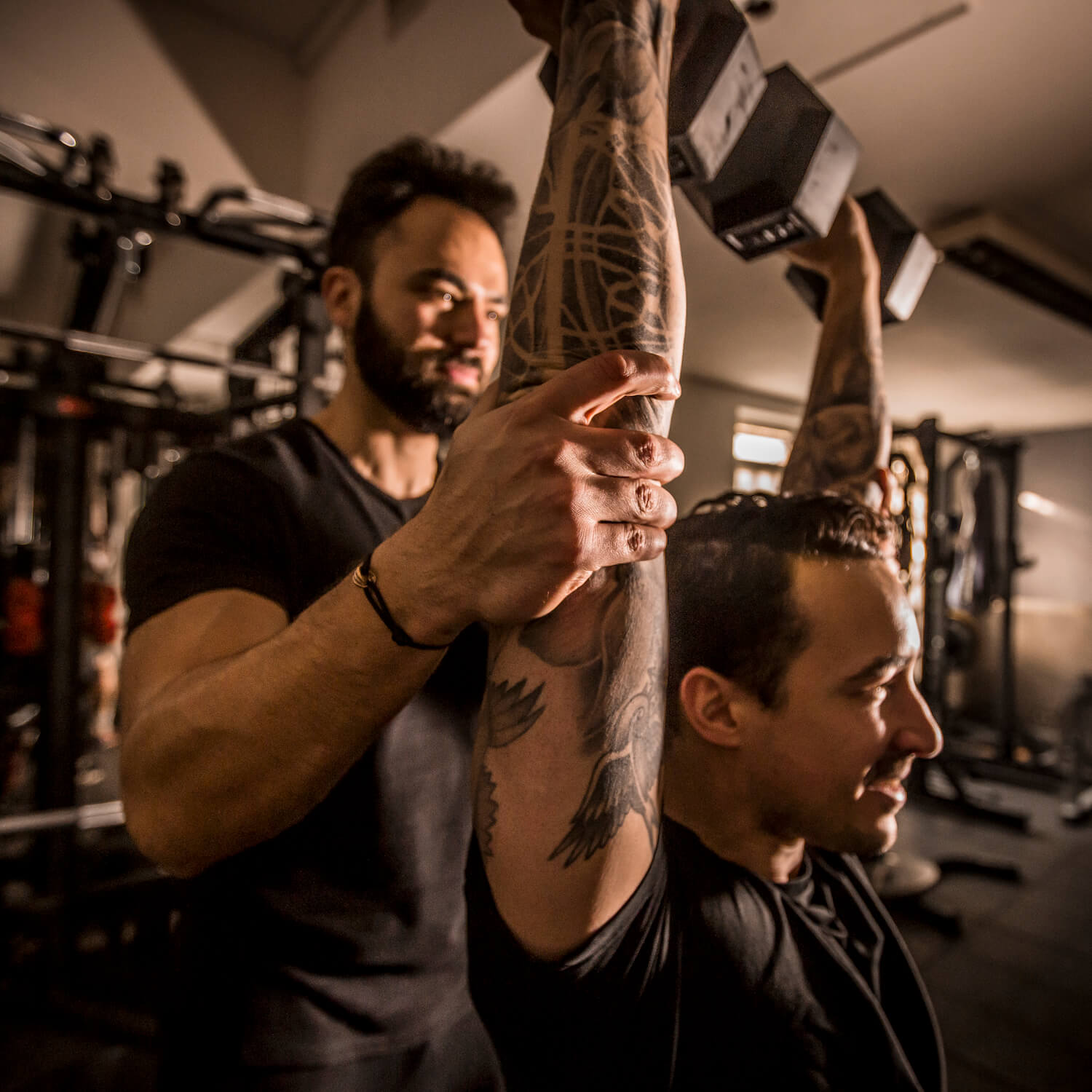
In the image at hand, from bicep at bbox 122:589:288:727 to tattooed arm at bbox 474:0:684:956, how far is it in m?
0.32

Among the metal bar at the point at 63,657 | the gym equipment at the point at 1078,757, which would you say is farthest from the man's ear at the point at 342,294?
the gym equipment at the point at 1078,757

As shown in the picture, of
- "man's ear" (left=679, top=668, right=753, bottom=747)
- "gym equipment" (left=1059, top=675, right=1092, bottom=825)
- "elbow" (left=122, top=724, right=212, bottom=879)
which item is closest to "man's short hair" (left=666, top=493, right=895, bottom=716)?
"man's ear" (left=679, top=668, right=753, bottom=747)

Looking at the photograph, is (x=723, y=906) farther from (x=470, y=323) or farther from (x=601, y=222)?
(x=470, y=323)

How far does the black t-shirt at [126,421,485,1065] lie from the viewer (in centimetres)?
73

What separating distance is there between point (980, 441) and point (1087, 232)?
670mm

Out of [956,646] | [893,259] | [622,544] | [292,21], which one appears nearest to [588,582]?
[622,544]

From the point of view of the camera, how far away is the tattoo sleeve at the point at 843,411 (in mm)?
791

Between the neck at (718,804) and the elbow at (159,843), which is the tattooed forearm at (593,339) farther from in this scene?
the elbow at (159,843)

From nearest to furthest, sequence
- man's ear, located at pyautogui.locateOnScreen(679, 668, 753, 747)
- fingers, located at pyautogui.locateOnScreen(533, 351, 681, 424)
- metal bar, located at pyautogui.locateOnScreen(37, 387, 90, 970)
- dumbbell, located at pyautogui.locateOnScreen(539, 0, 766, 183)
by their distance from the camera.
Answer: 1. fingers, located at pyautogui.locateOnScreen(533, 351, 681, 424)
2. dumbbell, located at pyautogui.locateOnScreen(539, 0, 766, 183)
3. man's ear, located at pyautogui.locateOnScreen(679, 668, 753, 747)
4. metal bar, located at pyautogui.locateOnScreen(37, 387, 90, 970)

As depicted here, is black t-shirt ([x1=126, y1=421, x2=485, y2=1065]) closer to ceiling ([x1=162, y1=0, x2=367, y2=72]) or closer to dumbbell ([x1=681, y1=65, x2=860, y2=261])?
dumbbell ([x1=681, y1=65, x2=860, y2=261])

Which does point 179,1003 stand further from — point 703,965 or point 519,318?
point 519,318

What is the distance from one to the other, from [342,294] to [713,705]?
0.80 m

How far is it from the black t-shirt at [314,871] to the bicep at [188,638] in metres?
0.03

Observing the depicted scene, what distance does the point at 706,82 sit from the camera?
46 cm
